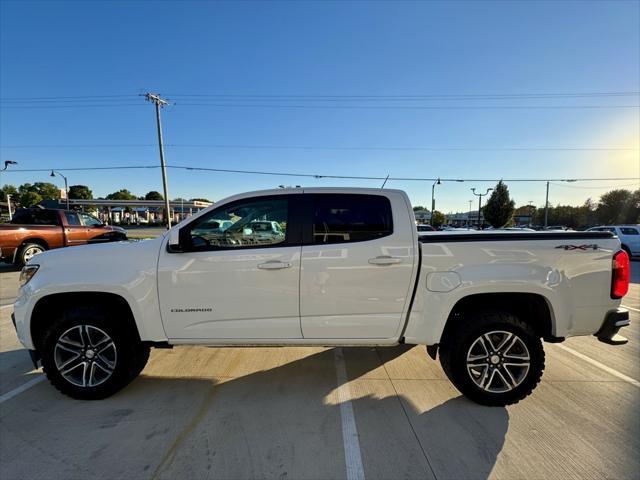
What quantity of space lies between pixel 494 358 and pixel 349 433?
149cm

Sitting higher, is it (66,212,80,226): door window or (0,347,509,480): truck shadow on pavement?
(66,212,80,226): door window

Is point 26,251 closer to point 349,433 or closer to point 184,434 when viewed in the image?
point 184,434

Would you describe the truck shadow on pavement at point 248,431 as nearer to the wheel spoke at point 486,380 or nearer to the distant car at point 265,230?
the wheel spoke at point 486,380

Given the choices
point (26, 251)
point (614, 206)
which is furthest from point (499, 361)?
point (614, 206)

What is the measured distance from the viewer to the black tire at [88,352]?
2.98 m

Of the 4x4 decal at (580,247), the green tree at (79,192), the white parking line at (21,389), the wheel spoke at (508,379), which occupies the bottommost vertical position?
the white parking line at (21,389)

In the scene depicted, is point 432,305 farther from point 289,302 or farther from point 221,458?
point 221,458

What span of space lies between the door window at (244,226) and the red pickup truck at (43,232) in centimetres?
804

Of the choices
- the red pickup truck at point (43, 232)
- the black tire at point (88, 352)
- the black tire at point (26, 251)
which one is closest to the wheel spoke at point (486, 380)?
the black tire at point (88, 352)

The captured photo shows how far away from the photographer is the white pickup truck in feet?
9.43

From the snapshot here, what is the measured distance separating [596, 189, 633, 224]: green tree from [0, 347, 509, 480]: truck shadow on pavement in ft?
253

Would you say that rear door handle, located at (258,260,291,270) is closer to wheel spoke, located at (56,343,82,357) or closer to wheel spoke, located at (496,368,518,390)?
wheel spoke, located at (56,343,82,357)

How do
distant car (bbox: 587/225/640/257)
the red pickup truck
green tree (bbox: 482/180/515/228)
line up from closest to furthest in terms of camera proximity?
1. the red pickup truck
2. distant car (bbox: 587/225/640/257)
3. green tree (bbox: 482/180/515/228)

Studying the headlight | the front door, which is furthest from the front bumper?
the headlight
